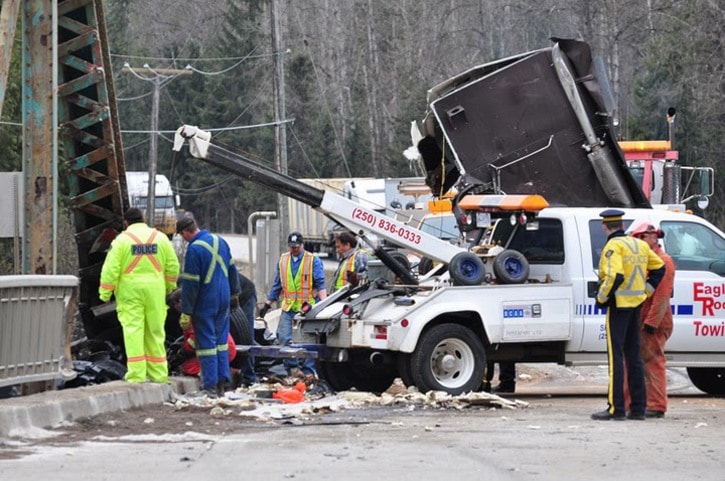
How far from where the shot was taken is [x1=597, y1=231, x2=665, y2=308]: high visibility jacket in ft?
38.6

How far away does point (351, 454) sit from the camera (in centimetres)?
901

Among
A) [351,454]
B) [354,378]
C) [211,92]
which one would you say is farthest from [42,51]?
[211,92]

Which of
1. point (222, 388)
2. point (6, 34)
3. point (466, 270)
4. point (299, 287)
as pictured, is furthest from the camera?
point (299, 287)

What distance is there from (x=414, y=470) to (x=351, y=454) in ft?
2.52

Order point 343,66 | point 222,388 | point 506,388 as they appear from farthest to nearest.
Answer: point 343,66 → point 506,388 → point 222,388

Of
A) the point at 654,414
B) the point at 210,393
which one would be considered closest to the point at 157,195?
the point at 210,393

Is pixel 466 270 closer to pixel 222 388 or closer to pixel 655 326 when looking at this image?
pixel 655 326

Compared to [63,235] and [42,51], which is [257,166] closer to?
[42,51]

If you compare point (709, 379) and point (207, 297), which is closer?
point (207, 297)

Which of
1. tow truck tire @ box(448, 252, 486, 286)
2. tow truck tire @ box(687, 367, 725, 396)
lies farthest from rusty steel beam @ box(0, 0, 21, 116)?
tow truck tire @ box(687, 367, 725, 396)

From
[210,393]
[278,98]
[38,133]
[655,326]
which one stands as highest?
[278,98]

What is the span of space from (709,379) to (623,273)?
421 cm

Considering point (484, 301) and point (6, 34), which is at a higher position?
point (6, 34)

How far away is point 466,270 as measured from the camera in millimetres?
13414
